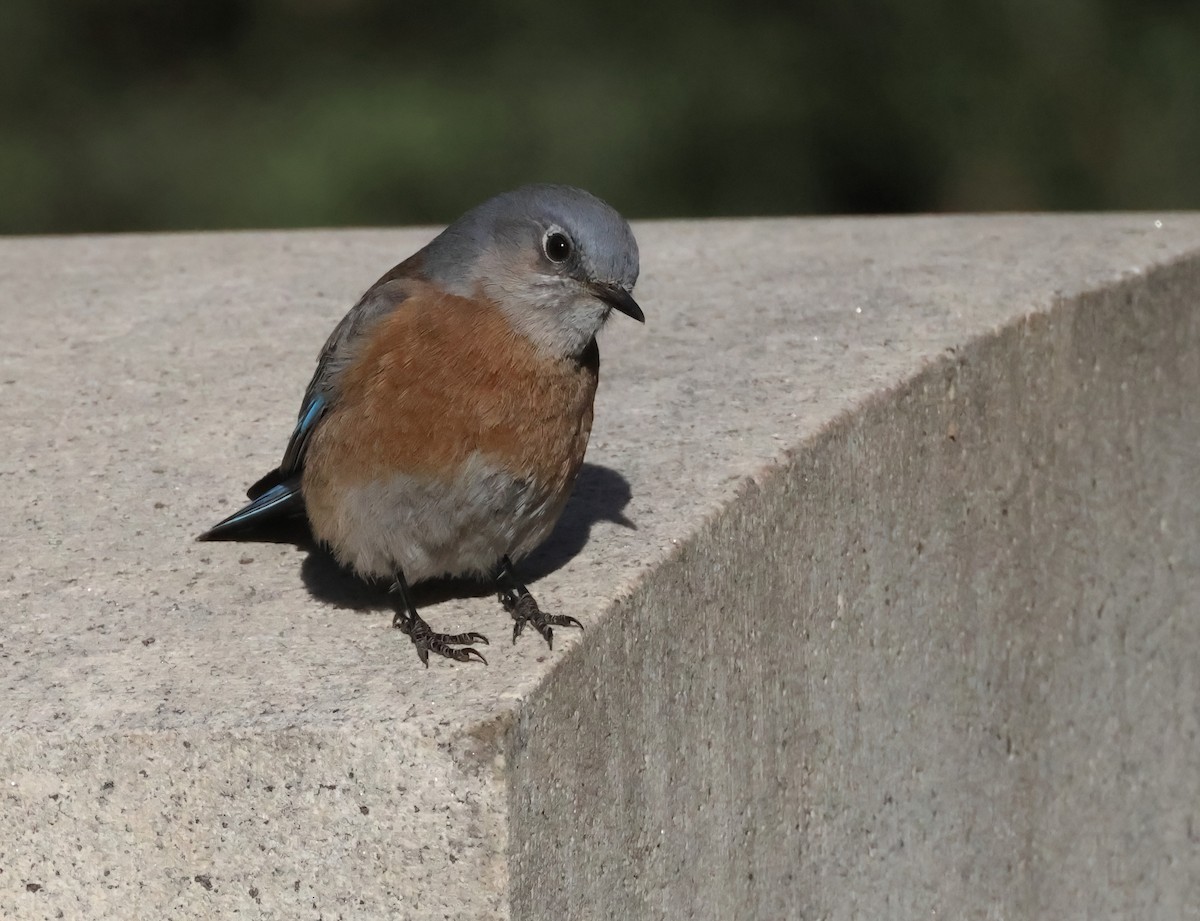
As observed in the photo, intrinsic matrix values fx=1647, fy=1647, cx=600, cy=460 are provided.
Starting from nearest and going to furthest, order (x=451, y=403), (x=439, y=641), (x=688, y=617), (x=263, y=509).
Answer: (x=439, y=641)
(x=451, y=403)
(x=688, y=617)
(x=263, y=509)

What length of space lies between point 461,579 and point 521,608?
44cm

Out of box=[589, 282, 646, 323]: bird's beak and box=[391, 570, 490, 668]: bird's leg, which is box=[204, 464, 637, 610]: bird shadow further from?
box=[589, 282, 646, 323]: bird's beak

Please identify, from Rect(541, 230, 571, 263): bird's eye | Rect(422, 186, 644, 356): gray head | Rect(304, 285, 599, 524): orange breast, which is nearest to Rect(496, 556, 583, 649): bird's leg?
Rect(304, 285, 599, 524): orange breast

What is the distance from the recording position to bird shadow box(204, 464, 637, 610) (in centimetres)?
302

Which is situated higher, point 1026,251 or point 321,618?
point 1026,251

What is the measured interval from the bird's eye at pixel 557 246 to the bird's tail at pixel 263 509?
0.66m

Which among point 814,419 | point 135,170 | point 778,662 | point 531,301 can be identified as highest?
point 531,301

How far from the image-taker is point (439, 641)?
2.69m

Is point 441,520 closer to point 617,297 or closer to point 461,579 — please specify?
point 461,579

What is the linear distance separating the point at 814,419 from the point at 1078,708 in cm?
115

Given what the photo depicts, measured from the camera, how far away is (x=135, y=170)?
35.5 feet

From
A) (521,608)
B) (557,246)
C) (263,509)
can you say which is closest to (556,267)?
(557,246)

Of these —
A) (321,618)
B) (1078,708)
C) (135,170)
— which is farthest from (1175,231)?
(135,170)

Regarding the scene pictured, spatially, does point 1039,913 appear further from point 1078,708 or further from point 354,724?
point 354,724
